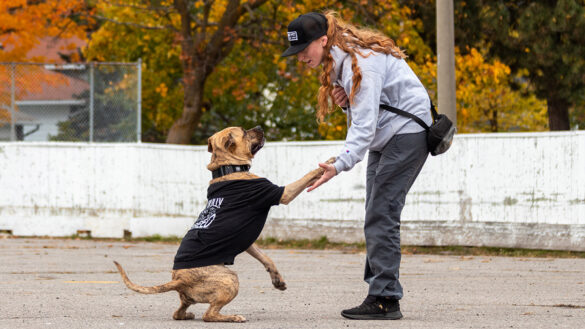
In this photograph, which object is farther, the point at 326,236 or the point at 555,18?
the point at 555,18

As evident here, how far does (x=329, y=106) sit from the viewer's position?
6148 millimetres

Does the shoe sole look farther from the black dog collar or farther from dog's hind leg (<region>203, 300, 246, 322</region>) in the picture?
the black dog collar

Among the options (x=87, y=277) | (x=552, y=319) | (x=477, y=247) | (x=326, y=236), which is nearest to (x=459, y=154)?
(x=477, y=247)

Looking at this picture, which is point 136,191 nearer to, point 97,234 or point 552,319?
point 97,234

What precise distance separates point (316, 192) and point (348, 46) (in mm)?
7466

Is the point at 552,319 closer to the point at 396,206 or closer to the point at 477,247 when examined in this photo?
the point at 396,206

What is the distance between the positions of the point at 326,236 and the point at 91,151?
4465mm

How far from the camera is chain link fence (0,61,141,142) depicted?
1623 cm

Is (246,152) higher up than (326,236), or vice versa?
(246,152)

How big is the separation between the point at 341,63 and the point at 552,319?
2133 millimetres

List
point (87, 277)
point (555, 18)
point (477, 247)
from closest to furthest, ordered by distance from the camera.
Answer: point (87, 277) → point (477, 247) → point (555, 18)

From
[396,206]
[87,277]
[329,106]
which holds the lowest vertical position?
[87,277]

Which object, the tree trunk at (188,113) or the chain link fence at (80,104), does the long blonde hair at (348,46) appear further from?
the tree trunk at (188,113)

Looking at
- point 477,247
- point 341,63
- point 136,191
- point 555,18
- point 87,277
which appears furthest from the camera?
point 555,18
